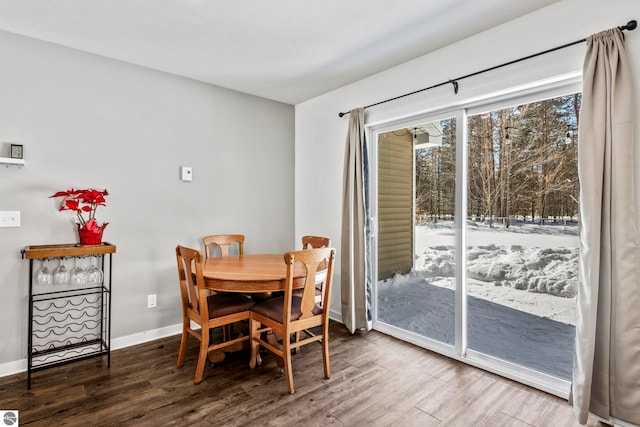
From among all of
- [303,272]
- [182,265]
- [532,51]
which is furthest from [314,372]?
[532,51]

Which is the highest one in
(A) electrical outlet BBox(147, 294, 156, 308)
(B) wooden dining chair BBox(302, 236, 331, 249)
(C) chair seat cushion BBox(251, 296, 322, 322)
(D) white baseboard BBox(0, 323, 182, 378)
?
(B) wooden dining chair BBox(302, 236, 331, 249)

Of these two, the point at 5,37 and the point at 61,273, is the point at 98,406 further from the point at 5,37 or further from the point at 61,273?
the point at 5,37

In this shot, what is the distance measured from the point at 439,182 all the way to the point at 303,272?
147 centimetres

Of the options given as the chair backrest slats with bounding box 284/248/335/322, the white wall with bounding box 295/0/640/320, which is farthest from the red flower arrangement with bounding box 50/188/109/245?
the white wall with bounding box 295/0/640/320

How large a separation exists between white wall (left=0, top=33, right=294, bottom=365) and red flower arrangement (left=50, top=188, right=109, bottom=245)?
3.9 inches

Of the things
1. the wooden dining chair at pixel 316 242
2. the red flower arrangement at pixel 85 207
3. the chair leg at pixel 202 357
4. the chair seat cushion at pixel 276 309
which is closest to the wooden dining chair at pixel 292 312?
the chair seat cushion at pixel 276 309

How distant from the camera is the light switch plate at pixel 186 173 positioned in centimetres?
338

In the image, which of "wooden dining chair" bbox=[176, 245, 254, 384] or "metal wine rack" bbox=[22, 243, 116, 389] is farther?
"metal wine rack" bbox=[22, 243, 116, 389]

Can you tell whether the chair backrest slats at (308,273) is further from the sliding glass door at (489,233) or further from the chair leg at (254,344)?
the sliding glass door at (489,233)

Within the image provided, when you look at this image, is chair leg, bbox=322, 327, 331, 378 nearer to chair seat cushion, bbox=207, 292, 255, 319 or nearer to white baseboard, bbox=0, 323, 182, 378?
chair seat cushion, bbox=207, 292, 255, 319

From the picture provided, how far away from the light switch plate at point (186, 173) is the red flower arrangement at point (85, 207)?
0.71 meters

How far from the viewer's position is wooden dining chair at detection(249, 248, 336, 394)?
2.31m

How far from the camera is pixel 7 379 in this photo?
97.4 inches

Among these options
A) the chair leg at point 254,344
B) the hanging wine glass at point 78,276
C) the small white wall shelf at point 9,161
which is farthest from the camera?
the chair leg at point 254,344
